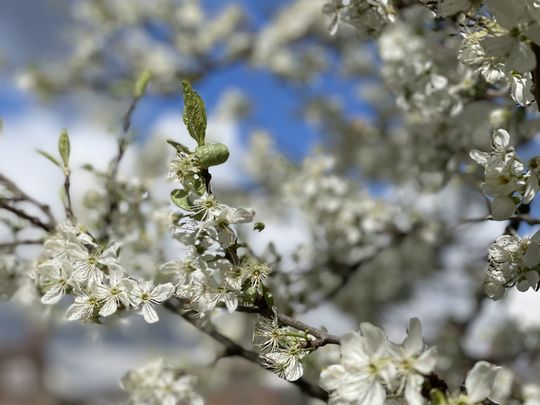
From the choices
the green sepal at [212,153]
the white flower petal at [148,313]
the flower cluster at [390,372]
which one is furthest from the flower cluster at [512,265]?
the white flower petal at [148,313]

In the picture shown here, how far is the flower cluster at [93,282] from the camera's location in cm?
111

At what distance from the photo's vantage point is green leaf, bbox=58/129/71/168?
137 cm

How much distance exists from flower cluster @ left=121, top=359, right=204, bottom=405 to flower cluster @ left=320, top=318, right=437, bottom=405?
0.70m

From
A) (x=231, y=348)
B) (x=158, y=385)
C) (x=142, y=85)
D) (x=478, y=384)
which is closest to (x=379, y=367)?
(x=478, y=384)

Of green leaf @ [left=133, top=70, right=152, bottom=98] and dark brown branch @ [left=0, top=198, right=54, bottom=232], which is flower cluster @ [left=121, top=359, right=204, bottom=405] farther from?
green leaf @ [left=133, top=70, right=152, bottom=98]

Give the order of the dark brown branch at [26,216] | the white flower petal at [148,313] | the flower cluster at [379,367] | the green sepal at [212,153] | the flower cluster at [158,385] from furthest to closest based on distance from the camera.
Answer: the flower cluster at [158,385] < the dark brown branch at [26,216] < the white flower petal at [148,313] < the green sepal at [212,153] < the flower cluster at [379,367]

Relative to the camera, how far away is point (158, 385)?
5.02 feet

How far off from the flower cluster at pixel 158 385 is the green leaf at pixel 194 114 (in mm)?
722

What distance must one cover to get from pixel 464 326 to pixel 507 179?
2247 millimetres

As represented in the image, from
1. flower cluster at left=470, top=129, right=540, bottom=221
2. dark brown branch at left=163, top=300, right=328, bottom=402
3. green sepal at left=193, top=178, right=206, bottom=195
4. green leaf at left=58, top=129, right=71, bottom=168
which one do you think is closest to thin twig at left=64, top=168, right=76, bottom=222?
green leaf at left=58, top=129, right=71, bottom=168

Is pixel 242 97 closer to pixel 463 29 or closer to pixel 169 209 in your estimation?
pixel 169 209

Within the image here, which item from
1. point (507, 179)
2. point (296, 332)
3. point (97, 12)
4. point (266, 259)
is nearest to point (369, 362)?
point (296, 332)

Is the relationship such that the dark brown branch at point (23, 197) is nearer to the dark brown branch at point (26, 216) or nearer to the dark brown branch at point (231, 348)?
the dark brown branch at point (26, 216)

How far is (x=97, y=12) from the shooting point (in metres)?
4.93
